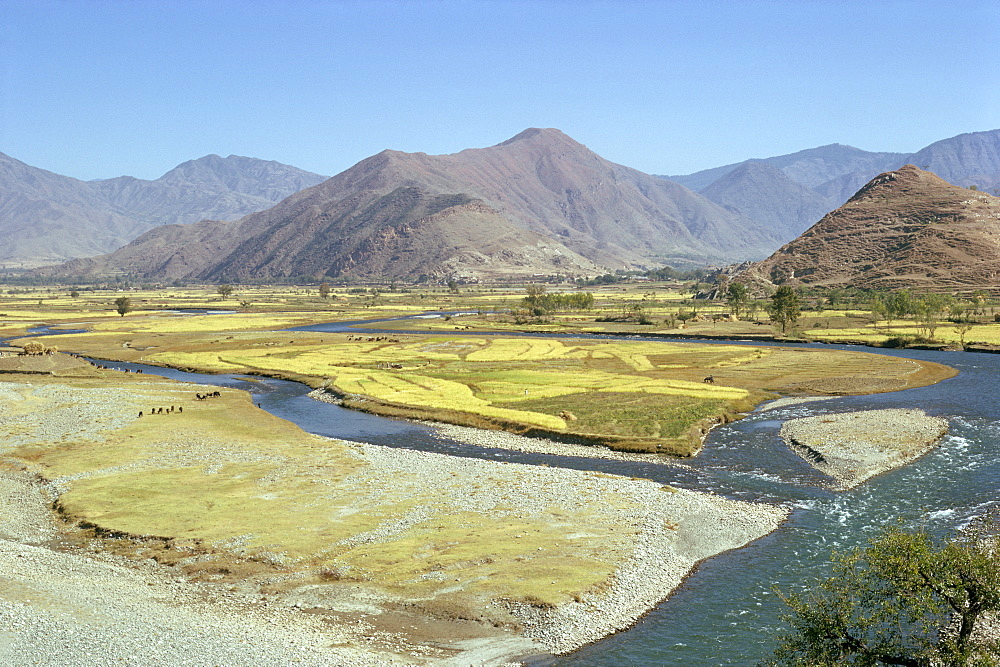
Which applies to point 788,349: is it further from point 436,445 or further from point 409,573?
point 409,573

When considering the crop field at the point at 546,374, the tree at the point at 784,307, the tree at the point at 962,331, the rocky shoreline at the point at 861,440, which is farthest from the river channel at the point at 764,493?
the tree at the point at 784,307

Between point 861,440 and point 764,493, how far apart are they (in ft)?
56.0

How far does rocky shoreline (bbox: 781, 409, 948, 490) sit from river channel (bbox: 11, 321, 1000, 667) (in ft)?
3.69

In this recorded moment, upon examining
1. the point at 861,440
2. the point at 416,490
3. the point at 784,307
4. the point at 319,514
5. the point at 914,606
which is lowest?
the point at 319,514

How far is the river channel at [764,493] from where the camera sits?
29141 mm

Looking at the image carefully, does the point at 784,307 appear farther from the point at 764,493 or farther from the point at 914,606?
the point at 914,606

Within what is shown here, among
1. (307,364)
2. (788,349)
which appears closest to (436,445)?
(307,364)

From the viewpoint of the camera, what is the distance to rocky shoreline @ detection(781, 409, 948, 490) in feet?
170

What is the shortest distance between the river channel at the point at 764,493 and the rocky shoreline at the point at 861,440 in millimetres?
1125

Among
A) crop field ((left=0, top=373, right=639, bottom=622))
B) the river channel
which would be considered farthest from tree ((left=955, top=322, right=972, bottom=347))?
crop field ((left=0, top=373, right=639, bottom=622))

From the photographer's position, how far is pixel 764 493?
4697cm

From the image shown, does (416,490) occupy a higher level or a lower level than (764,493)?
higher

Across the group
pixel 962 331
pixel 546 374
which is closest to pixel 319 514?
pixel 546 374

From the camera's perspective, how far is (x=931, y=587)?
24047mm
